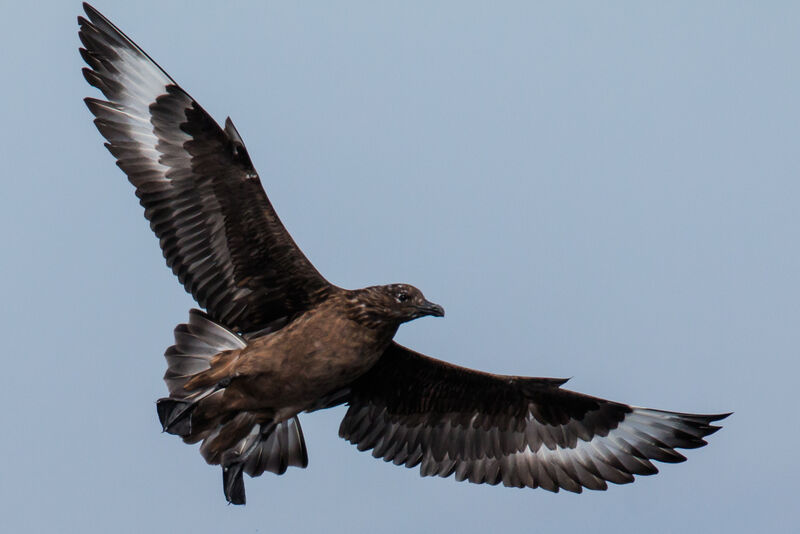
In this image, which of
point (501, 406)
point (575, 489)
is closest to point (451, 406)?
point (501, 406)

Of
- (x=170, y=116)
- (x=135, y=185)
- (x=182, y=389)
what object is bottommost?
(x=182, y=389)

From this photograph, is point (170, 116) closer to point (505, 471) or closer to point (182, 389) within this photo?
point (182, 389)

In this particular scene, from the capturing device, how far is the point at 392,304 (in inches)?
276

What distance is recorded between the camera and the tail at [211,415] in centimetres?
709

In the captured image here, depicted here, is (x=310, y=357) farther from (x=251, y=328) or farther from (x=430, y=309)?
(x=430, y=309)

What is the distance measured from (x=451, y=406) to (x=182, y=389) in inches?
67.4

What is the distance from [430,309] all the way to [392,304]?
235mm

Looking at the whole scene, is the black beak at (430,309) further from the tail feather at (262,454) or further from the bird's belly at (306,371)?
the tail feather at (262,454)

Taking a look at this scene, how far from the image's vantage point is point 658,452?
7.58 m

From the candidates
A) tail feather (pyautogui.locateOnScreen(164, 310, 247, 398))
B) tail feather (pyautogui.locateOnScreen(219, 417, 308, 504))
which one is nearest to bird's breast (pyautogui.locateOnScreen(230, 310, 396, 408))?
tail feather (pyautogui.locateOnScreen(164, 310, 247, 398))

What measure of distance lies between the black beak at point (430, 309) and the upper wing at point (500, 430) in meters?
0.54

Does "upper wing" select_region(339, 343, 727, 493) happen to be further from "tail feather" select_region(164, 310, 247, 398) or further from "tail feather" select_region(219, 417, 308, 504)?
"tail feather" select_region(164, 310, 247, 398)

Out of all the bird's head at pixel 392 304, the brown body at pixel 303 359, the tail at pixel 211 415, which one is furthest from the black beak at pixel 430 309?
the tail at pixel 211 415

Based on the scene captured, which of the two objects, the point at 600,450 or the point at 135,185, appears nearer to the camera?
the point at 135,185
